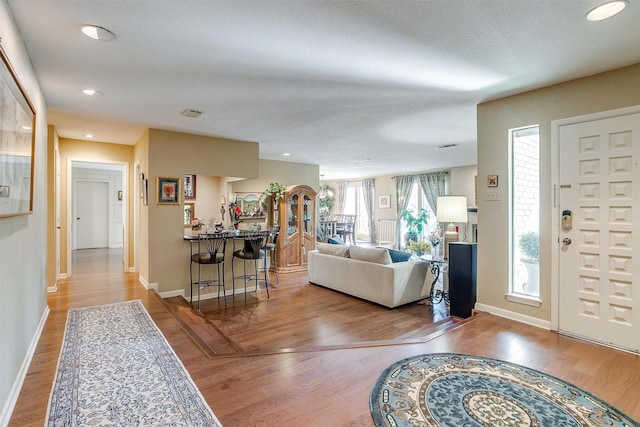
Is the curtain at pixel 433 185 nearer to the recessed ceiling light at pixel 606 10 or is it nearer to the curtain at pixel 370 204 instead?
the curtain at pixel 370 204

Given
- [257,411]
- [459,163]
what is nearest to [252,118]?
[257,411]

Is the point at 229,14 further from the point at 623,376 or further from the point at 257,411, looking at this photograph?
the point at 623,376

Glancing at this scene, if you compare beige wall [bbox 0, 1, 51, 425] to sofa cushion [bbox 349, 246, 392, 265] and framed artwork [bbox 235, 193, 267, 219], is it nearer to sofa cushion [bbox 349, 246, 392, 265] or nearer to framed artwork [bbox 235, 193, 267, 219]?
sofa cushion [bbox 349, 246, 392, 265]

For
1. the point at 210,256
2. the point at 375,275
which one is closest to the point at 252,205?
the point at 210,256

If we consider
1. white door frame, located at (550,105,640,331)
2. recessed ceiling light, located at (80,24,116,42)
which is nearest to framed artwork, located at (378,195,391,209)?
white door frame, located at (550,105,640,331)

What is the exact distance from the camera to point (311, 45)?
2.29m

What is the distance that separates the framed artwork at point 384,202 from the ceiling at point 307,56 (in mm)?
6327

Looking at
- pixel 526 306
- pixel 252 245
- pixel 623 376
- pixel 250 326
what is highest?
pixel 252 245

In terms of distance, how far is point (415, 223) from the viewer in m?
9.60

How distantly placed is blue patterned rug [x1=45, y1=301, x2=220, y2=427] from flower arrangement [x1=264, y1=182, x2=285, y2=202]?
4299mm

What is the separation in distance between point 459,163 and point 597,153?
5.58 metres

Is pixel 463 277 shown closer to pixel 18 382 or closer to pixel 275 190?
pixel 18 382

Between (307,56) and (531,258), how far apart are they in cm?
293

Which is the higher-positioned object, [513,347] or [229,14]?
[229,14]
